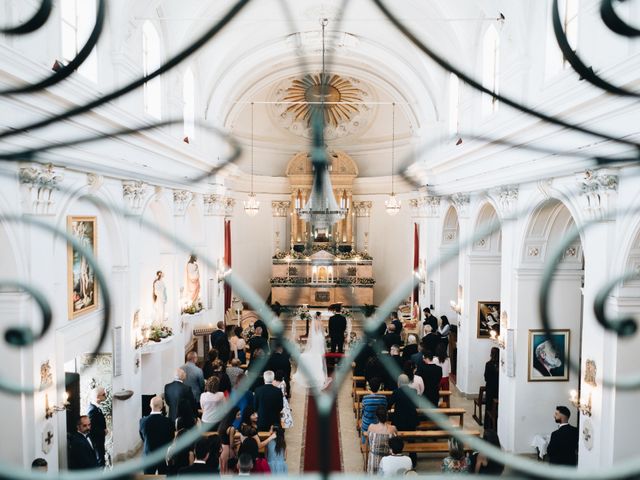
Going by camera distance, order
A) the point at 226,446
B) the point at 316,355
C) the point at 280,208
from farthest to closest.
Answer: the point at 280,208, the point at 316,355, the point at 226,446

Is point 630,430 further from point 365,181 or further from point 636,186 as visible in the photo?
point 365,181

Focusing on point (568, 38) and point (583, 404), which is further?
point (568, 38)

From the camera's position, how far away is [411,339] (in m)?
11.8

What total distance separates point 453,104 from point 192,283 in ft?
27.3

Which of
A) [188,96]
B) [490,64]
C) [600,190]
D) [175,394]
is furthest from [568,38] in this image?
[188,96]

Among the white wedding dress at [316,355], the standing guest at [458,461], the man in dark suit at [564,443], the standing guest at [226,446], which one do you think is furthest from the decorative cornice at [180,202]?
the man in dark suit at [564,443]

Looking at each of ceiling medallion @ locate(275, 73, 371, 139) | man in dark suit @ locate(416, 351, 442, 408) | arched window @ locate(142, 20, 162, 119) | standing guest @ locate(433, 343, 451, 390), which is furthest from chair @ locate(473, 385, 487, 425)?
ceiling medallion @ locate(275, 73, 371, 139)

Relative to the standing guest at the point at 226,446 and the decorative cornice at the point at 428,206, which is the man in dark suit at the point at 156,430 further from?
the decorative cornice at the point at 428,206

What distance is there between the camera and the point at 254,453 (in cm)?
636

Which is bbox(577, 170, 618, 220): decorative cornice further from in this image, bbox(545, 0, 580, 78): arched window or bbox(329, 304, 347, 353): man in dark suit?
bbox(329, 304, 347, 353): man in dark suit

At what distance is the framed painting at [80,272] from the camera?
26.1 ft

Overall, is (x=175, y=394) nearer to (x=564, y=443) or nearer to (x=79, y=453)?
(x=79, y=453)

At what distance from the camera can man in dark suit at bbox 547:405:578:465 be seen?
7.41 m

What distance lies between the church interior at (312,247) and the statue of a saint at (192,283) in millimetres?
73
